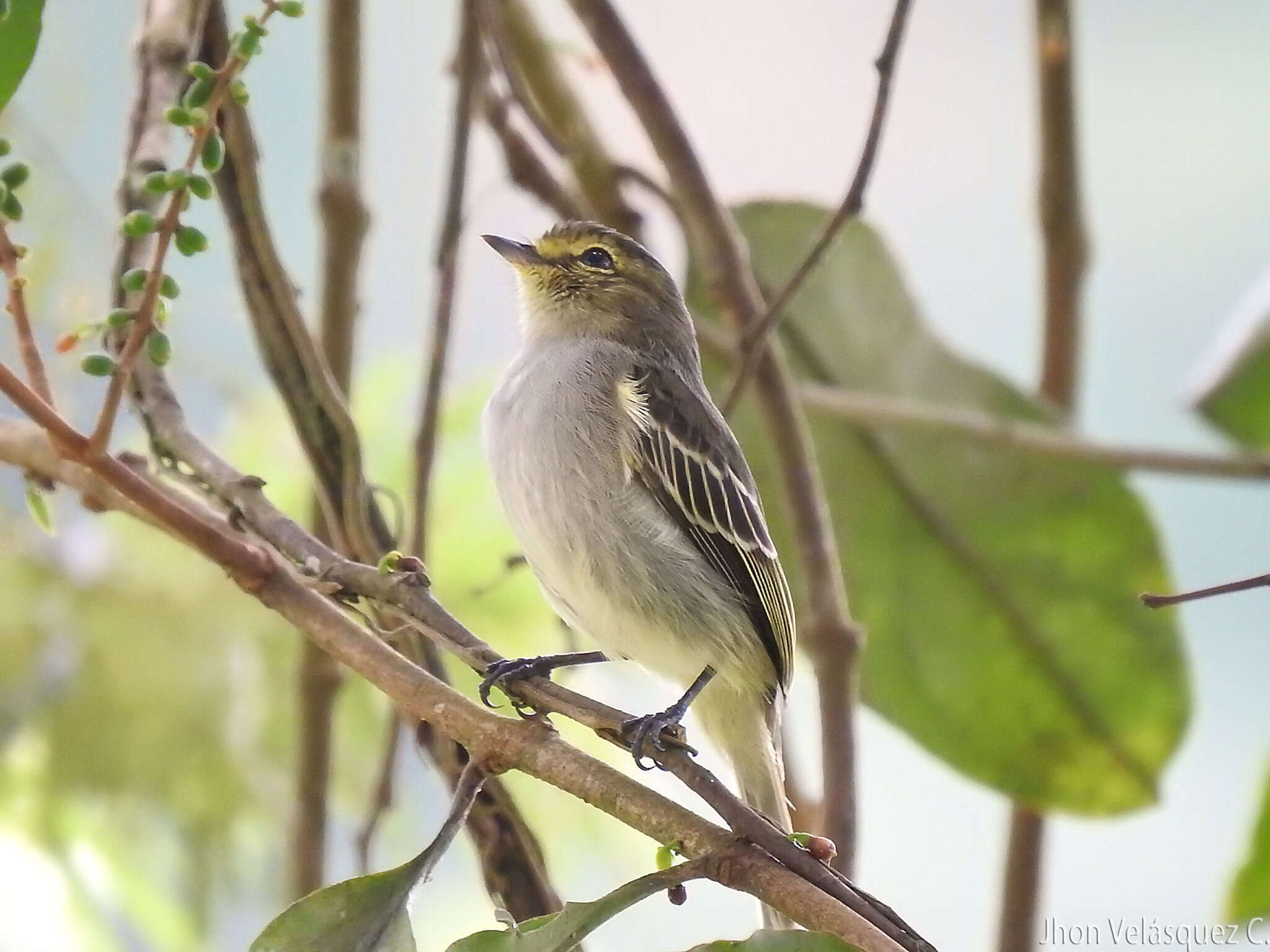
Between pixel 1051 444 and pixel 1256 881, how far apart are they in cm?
82

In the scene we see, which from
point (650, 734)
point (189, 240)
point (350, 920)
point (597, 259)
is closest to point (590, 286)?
point (597, 259)

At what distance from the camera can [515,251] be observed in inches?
98.3

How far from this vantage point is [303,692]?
237 centimetres

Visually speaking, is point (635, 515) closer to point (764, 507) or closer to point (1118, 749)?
point (764, 507)

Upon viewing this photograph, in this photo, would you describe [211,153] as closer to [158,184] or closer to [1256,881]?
[158,184]

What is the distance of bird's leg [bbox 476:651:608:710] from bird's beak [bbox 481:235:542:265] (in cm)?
77

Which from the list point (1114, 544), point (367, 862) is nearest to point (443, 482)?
point (367, 862)

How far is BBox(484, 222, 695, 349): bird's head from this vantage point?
8.08 ft

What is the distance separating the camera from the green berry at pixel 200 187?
1.13 metres

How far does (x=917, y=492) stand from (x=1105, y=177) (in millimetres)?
1880

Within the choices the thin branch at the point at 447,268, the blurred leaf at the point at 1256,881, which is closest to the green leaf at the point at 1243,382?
the blurred leaf at the point at 1256,881

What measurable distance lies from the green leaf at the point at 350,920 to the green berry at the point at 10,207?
593mm

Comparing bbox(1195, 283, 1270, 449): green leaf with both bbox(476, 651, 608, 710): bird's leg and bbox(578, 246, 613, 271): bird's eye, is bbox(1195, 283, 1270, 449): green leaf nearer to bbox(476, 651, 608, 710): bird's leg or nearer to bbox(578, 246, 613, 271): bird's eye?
bbox(578, 246, 613, 271): bird's eye

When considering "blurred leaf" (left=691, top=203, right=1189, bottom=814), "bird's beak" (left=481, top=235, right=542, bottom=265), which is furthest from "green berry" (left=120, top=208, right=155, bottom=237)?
"blurred leaf" (left=691, top=203, right=1189, bottom=814)
